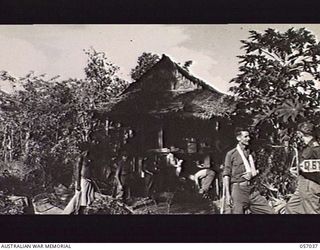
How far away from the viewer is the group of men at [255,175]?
4.78 feet

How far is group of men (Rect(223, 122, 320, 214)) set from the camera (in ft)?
4.78

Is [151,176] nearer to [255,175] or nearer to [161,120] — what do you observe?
[161,120]

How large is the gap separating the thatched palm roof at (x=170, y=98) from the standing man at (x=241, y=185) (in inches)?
4.3

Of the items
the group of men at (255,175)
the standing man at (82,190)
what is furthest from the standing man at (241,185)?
the standing man at (82,190)

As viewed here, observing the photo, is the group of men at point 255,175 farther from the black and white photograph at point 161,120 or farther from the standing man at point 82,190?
the standing man at point 82,190

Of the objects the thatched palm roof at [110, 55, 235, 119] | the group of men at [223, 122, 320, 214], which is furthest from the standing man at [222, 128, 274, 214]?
the thatched palm roof at [110, 55, 235, 119]

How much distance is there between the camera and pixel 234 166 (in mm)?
1460

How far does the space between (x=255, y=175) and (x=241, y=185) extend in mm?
43

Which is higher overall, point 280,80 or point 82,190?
point 280,80

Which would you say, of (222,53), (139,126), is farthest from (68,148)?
(222,53)

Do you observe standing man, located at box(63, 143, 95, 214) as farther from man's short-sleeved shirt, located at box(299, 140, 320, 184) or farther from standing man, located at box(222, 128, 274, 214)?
man's short-sleeved shirt, located at box(299, 140, 320, 184)

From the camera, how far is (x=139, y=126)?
1469 mm

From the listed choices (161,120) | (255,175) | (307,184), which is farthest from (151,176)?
(307,184)

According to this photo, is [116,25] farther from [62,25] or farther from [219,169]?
[219,169]
